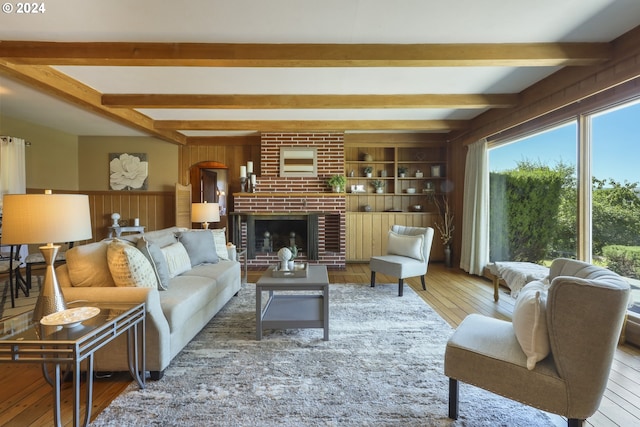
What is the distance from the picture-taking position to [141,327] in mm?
1895

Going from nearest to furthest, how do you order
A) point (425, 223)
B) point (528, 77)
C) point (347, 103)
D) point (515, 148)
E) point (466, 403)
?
point (466, 403) → point (528, 77) → point (347, 103) → point (515, 148) → point (425, 223)

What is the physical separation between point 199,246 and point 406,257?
8.72 ft

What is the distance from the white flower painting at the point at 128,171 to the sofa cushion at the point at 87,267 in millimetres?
4418

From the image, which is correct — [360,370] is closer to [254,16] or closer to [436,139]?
[254,16]

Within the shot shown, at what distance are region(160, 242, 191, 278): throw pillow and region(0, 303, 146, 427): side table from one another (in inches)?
41.3

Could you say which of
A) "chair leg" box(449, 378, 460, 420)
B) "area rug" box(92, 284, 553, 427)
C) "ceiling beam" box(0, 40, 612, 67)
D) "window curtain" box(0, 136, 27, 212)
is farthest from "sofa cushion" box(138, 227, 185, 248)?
"window curtain" box(0, 136, 27, 212)

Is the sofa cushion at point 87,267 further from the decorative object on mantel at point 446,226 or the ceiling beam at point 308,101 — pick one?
the decorative object on mantel at point 446,226

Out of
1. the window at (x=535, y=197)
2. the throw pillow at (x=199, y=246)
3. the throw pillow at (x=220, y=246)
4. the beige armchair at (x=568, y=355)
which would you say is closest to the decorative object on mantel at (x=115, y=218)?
the throw pillow at (x=220, y=246)

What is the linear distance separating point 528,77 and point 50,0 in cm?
420

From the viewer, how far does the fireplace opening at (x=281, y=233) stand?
17.7 feet

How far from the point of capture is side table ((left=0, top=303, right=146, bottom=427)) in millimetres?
1266

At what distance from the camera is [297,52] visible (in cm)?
253

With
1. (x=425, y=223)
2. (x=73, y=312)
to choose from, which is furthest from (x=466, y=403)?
(x=425, y=223)

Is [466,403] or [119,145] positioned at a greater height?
[119,145]
